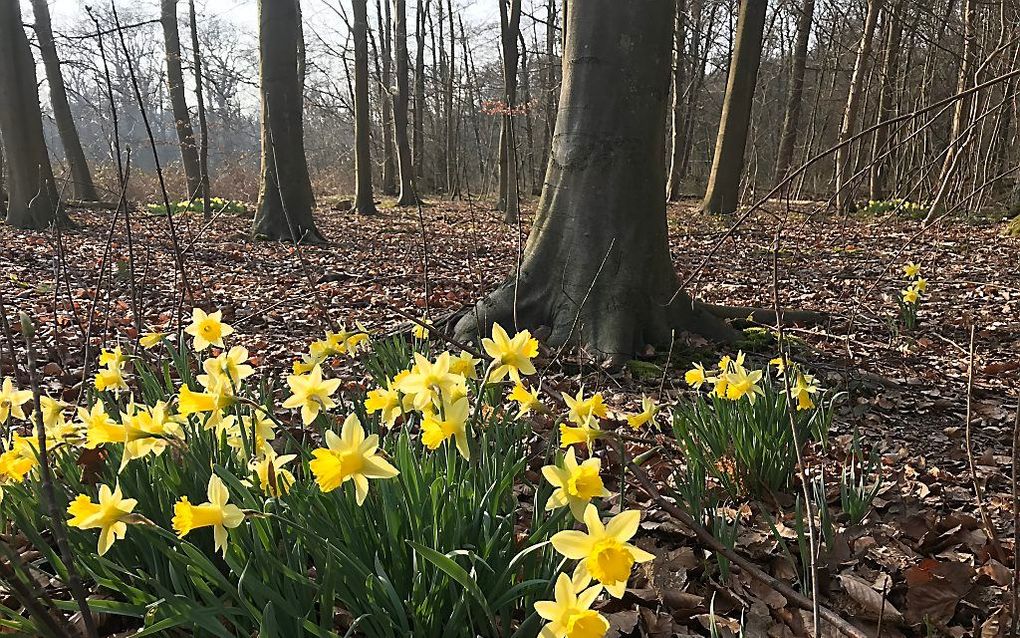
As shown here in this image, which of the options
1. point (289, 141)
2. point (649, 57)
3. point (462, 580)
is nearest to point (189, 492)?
point (462, 580)

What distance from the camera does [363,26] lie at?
14680mm

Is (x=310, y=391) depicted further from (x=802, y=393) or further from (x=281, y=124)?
(x=281, y=124)

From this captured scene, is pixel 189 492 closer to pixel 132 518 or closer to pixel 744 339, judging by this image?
pixel 132 518

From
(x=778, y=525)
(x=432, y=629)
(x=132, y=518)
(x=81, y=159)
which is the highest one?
(x=81, y=159)

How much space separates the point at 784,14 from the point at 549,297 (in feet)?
60.4

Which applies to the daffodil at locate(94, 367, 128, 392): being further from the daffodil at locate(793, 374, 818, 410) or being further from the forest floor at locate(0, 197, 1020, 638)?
the daffodil at locate(793, 374, 818, 410)

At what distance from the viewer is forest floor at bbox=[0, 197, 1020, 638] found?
1.70 metres

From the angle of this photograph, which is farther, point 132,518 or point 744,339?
point 744,339

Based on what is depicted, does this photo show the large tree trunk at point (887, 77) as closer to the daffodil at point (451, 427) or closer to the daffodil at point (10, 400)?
the daffodil at point (451, 427)

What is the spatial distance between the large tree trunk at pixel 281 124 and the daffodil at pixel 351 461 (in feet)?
24.6

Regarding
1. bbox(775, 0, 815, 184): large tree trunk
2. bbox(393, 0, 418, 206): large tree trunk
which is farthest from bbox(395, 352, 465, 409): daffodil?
bbox(393, 0, 418, 206): large tree trunk

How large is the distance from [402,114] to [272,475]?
639 inches

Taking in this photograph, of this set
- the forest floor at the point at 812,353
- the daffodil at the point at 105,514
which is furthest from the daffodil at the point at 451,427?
the forest floor at the point at 812,353

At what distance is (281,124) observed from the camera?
859 cm
